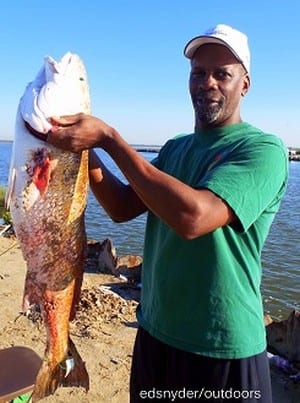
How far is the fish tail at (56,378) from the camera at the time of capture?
2.71 meters

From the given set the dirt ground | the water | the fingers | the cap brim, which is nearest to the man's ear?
the cap brim

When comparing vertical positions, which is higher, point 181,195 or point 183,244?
point 181,195

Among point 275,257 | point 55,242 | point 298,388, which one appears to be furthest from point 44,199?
point 275,257

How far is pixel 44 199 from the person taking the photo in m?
2.43

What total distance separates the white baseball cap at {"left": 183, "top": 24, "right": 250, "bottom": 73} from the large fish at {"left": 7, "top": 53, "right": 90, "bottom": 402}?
0.63 metres

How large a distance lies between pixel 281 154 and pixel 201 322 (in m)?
0.89

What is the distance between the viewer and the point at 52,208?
247 cm

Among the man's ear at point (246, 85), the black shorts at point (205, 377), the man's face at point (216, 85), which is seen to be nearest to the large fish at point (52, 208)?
the black shorts at point (205, 377)

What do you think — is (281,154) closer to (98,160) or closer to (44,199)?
(98,160)

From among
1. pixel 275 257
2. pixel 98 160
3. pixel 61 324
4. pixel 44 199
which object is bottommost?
pixel 275 257

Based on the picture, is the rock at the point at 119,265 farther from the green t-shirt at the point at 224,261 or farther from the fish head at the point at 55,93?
the fish head at the point at 55,93

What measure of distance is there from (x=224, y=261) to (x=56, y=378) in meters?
1.20

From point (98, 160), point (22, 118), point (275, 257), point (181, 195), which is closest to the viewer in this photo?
point (181, 195)

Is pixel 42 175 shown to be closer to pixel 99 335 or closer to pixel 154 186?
pixel 154 186
